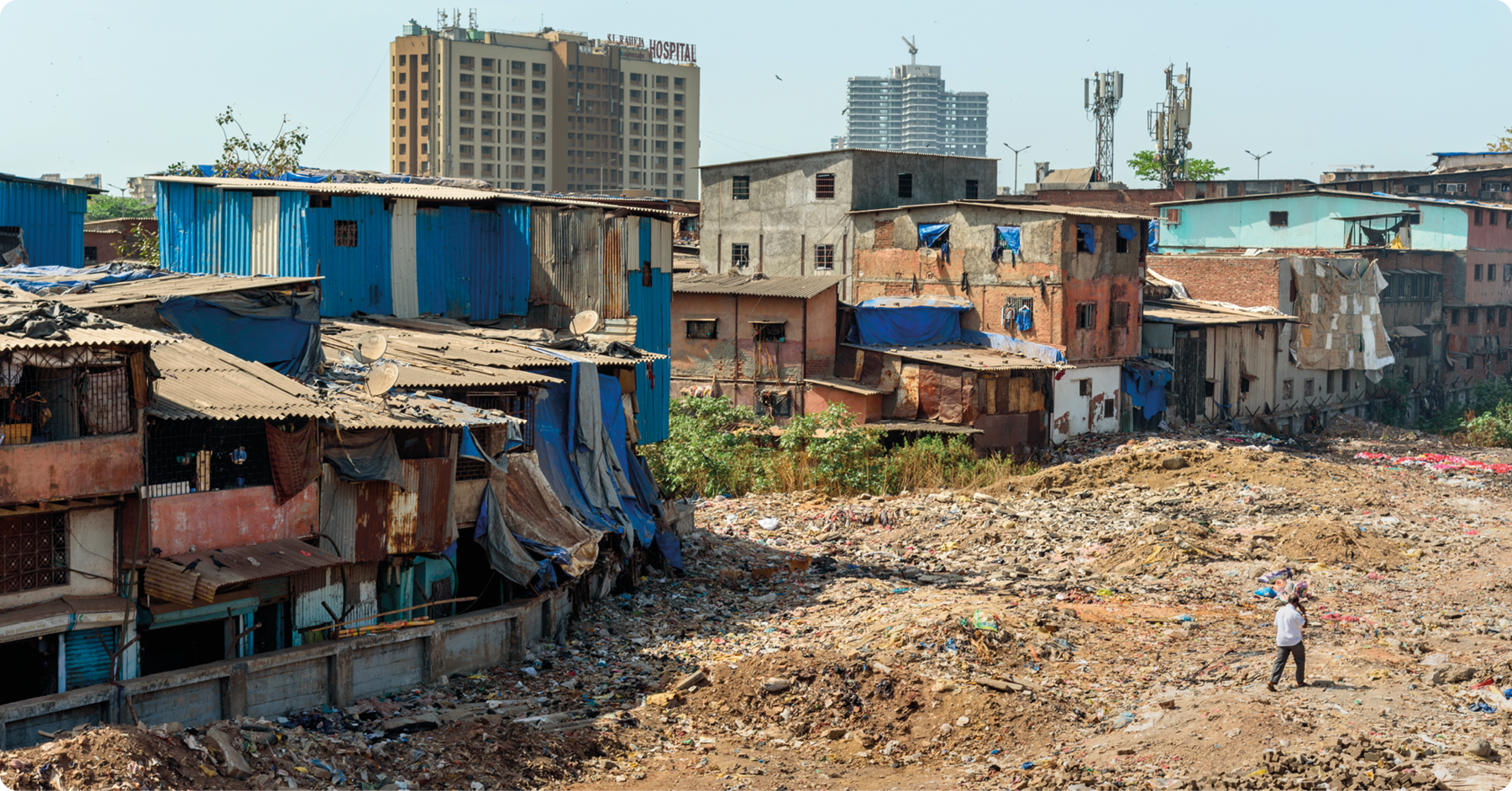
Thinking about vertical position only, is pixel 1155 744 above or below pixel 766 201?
below

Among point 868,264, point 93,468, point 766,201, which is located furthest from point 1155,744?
point 766,201

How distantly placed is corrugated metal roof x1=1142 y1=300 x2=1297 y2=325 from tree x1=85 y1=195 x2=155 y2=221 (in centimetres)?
4079

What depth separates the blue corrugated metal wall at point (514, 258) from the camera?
21562mm

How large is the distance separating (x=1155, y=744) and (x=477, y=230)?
13.8 m

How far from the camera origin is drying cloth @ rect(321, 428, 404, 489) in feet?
43.7

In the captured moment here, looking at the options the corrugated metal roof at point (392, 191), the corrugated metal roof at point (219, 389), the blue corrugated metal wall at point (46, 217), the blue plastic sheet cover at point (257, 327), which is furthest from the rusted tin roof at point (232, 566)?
the blue corrugated metal wall at point (46, 217)

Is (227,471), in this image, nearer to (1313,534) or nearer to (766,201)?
(1313,534)

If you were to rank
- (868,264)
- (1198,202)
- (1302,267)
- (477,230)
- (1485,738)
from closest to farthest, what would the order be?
1. (1485,738)
2. (477,230)
3. (868,264)
4. (1302,267)
5. (1198,202)

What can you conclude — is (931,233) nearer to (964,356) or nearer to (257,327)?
(964,356)

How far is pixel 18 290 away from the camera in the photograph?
14.2 meters

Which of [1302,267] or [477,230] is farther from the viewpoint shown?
[1302,267]

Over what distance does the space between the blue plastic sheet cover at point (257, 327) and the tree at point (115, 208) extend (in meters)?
44.7

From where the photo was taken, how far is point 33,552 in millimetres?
11430

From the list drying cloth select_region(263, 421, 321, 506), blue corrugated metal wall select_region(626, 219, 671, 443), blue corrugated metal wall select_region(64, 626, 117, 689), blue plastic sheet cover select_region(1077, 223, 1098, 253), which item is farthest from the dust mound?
blue corrugated metal wall select_region(64, 626, 117, 689)
